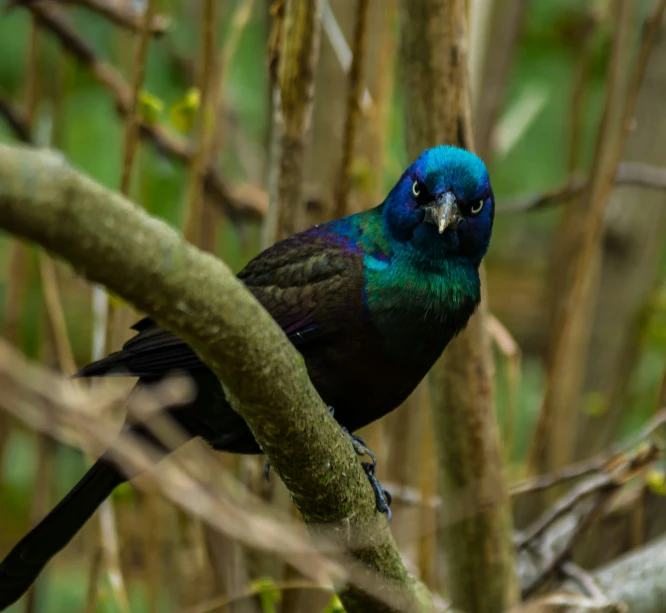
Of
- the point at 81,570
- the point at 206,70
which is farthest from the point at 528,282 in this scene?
the point at 206,70

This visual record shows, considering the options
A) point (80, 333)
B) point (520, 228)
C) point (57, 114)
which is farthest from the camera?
point (520, 228)

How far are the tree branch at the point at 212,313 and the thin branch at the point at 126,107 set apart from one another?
1832 millimetres

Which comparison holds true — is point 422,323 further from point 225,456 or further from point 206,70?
point 225,456

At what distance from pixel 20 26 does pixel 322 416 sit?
11.1 ft

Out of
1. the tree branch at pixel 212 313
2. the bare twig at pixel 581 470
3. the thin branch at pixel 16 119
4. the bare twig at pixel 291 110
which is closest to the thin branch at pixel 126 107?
the thin branch at pixel 16 119

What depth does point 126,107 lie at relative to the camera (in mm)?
→ 3549

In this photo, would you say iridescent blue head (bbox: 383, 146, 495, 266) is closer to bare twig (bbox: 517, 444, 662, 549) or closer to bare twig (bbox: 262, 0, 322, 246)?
bare twig (bbox: 262, 0, 322, 246)

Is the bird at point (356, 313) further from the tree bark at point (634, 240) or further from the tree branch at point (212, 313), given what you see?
the tree bark at point (634, 240)

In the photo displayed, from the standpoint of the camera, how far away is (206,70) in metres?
2.90

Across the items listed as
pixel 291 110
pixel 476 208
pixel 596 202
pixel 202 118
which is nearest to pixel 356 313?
pixel 476 208

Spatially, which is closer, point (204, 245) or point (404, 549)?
point (204, 245)

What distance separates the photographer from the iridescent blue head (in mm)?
2666

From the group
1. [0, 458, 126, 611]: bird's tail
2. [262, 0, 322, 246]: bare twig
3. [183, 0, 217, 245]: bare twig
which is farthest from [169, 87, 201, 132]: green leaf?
[0, 458, 126, 611]: bird's tail

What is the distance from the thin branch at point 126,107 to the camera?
362 cm
